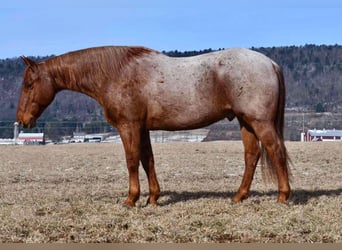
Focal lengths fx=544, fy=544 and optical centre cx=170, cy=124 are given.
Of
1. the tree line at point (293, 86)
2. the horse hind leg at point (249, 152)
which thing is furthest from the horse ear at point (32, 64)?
the tree line at point (293, 86)

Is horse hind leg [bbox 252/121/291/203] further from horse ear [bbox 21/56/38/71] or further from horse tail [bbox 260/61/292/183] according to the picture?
horse ear [bbox 21/56/38/71]

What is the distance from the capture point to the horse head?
7.25 meters

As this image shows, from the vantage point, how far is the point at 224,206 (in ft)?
21.9

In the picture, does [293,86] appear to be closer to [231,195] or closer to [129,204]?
[231,195]

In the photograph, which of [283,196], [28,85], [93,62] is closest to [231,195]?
[283,196]

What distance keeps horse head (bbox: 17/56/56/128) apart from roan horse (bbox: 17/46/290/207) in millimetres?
13

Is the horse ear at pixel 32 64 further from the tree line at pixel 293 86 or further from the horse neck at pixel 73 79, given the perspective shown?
the tree line at pixel 293 86

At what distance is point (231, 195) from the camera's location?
7.99 m

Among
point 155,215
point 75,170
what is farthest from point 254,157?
point 75,170

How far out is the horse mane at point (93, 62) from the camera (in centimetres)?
706

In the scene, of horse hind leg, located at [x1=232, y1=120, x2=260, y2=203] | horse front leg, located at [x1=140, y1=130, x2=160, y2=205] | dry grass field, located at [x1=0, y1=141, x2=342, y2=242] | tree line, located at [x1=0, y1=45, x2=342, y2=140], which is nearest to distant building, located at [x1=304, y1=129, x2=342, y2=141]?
tree line, located at [x1=0, y1=45, x2=342, y2=140]

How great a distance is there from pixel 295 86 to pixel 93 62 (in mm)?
103786

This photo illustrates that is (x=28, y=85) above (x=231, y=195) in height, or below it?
above

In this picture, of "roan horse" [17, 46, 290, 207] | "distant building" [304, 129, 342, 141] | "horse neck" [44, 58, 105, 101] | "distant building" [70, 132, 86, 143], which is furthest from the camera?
"distant building" [304, 129, 342, 141]
